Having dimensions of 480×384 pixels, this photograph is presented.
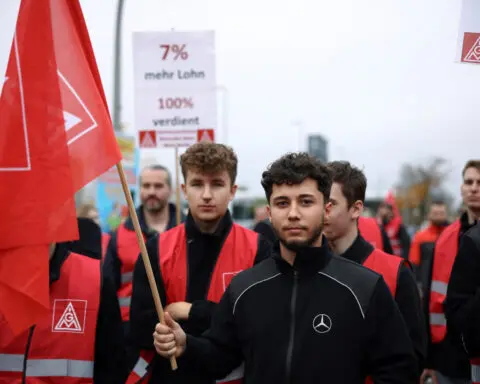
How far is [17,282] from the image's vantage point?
8.79ft

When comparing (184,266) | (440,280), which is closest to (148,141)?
(184,266)

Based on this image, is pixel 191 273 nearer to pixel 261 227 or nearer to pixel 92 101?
pixel 92 101

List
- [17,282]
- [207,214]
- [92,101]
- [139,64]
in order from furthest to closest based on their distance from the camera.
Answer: [139,64]
[207,214]
[92,101]
[17,282]

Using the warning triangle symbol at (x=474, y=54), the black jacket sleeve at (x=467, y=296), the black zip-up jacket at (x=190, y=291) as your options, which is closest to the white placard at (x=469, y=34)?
the warning triangle symbol at (x=474, y=54)

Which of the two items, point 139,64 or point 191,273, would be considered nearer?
point 191,273

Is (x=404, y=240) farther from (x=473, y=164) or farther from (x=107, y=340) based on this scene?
(x=107, y=340)

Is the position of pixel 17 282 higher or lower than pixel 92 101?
lower

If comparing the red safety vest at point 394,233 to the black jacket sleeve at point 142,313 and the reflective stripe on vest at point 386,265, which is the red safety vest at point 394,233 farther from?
the black jacket sleeve at point 142,313

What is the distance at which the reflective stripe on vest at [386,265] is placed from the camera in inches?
148

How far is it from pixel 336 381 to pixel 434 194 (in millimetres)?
8387

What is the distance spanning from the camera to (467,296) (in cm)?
334

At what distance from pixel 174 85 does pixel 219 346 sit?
12.7 ft

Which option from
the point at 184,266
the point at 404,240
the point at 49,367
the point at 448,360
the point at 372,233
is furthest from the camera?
the point at 404,240

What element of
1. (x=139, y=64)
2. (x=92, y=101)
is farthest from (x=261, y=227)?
(x=92, y=101)
